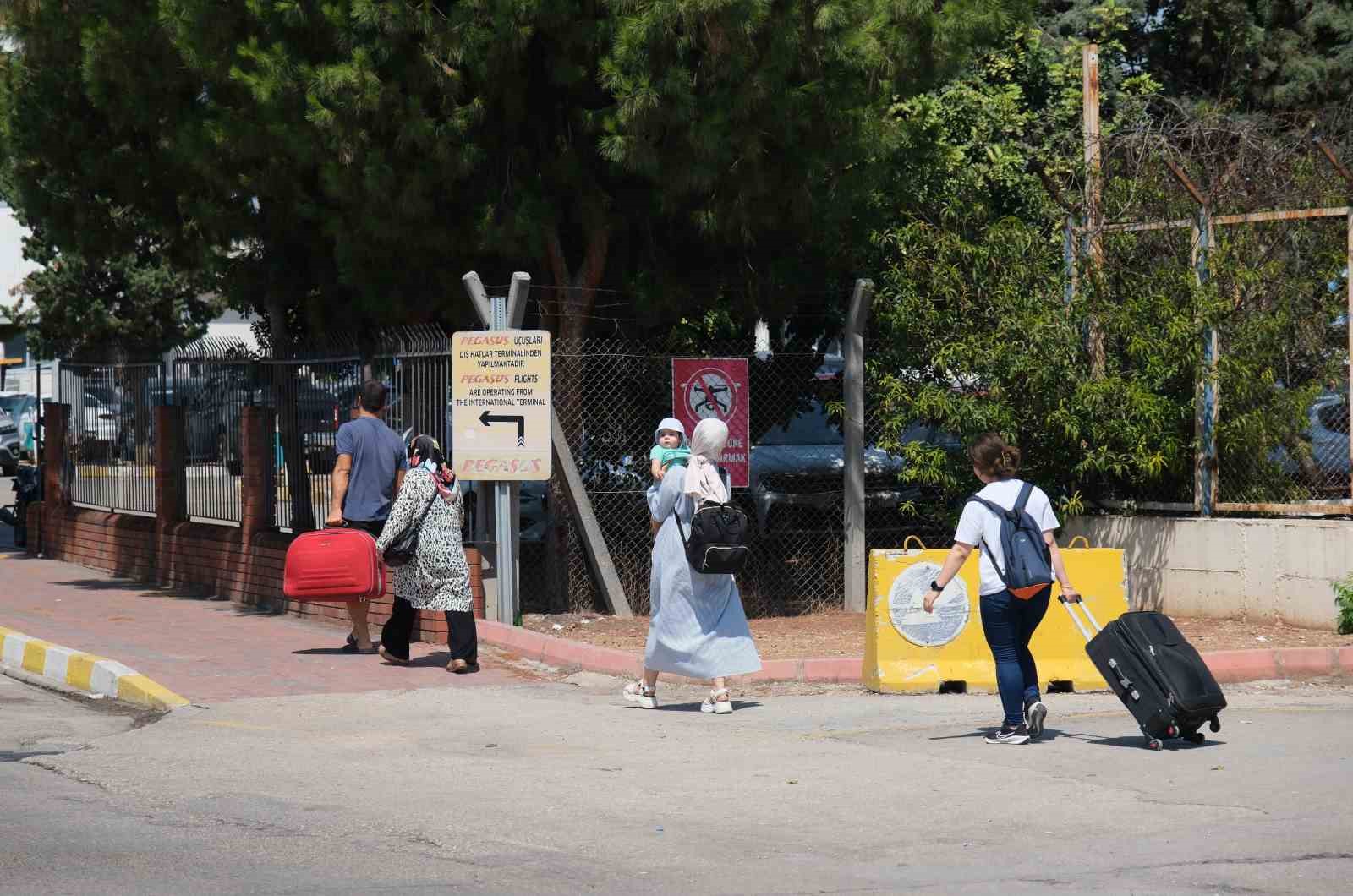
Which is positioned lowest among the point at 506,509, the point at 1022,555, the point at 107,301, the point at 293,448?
the point at 1022,555

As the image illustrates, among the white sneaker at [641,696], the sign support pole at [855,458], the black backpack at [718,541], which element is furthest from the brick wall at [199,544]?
the black backpack at [718,541]

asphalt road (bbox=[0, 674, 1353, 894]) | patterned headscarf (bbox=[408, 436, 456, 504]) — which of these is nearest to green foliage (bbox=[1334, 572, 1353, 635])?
asphalt road (bbox=[0, 674, 1353, 894])

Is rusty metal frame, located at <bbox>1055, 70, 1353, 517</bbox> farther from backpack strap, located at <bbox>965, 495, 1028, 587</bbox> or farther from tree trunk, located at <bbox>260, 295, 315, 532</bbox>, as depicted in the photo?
tree trunk, located at <bbox>260, 295, 315, 532</bbox>

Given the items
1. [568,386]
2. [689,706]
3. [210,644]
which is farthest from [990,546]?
[210,644]

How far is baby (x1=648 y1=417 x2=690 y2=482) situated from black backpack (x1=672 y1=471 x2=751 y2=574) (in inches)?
19.9

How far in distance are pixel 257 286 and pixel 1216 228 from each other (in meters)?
8.44

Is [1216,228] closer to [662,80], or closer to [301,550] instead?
[662,80]

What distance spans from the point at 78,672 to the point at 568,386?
14.2 ft

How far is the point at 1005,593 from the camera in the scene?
28.5ft

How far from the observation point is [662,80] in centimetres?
1202

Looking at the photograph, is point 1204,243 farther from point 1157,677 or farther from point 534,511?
point 534,511

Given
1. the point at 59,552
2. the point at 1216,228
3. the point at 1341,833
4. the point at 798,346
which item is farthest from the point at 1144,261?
the point at 59,552

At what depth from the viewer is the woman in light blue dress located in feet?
32.1

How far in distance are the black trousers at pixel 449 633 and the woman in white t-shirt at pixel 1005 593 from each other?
3.69m
